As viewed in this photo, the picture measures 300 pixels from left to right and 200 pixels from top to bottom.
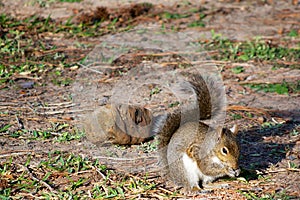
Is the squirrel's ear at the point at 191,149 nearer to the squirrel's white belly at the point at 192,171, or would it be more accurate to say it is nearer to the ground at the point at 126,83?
the squirrel's white belly at the point at 192,171

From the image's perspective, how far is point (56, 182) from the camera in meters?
3.39

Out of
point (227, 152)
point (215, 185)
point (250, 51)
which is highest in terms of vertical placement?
point (227, 152)

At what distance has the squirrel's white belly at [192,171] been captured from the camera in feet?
10.7

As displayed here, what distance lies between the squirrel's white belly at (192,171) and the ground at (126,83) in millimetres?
77

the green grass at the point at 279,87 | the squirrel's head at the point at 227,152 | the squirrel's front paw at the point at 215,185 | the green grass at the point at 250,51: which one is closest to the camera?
the squirrel's head at the point at 227,152

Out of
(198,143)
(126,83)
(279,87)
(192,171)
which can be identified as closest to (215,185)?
(192,171)

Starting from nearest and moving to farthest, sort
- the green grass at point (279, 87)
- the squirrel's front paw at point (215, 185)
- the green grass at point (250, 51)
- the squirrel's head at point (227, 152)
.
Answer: the squirrel's head at point (227, 152), the squirrel's front paw at point (215, 185), the green grass at point (279, 87), the green grass at point (250, 51)

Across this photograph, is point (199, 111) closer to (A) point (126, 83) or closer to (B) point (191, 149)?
(B) point (191, 149)

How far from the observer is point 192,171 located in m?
3.28

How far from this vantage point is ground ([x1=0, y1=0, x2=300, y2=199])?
3.39 meters

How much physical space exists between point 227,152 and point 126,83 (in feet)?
6.28

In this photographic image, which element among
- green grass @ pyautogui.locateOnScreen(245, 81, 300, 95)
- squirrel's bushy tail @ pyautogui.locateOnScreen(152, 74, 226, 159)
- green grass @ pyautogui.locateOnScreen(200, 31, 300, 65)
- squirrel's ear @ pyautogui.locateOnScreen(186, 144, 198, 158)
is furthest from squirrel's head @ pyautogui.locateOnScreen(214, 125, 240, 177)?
green grass @ pyautogui.locateOnScreen(200, 31, 300, 65)

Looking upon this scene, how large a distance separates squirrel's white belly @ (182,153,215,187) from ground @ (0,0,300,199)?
0.25 feet

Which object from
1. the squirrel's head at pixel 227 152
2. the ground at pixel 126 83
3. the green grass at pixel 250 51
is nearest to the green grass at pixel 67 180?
the ground at pixel 126 83
